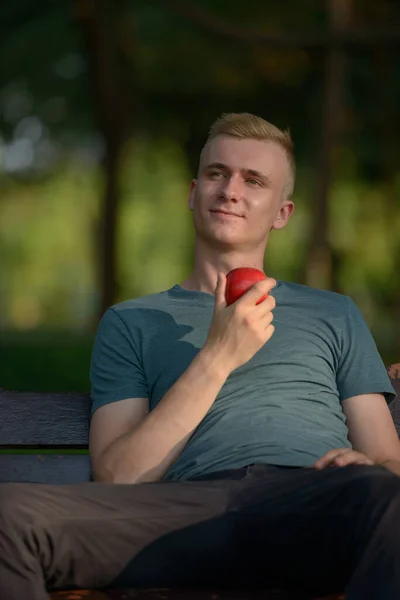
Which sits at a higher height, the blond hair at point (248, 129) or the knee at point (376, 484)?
the blond hair at point (248, 129)

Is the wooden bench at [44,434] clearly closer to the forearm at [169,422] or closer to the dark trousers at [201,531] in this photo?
the forearm at [169,422]

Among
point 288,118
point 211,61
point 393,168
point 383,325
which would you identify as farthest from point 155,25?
point 383,325

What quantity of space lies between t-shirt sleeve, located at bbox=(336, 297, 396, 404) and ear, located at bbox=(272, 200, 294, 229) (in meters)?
0.48

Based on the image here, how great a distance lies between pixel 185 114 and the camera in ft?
54.9

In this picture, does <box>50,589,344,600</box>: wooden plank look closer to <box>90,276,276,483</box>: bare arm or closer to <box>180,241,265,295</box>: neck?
<box>90,276,276,483</box>: bare arm

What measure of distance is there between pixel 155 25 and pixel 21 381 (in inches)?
262

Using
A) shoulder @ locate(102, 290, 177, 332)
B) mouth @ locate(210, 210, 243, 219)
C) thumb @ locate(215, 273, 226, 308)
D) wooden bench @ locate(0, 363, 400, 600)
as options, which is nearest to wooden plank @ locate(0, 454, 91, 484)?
wooden bench @ locate(0, 363, 400, 600)

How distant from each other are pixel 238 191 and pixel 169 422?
36.8 inches

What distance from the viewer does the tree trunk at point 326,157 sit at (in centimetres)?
1368

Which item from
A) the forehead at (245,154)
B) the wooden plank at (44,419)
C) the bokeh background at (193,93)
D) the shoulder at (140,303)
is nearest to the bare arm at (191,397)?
the shoulder at (140,303)

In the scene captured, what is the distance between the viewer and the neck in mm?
3854

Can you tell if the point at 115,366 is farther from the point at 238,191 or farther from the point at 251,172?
the point at 251,172

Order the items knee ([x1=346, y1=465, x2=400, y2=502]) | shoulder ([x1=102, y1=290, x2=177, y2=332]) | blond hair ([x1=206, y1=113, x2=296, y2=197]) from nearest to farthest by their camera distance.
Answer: knee ([x1=346, y1=465, x2=400, y2=502])
shoulder ([x1=102, y1=290, x2=177, y2=332])
blond hair ([x1=206, y1=113, x2=296, y2=197])

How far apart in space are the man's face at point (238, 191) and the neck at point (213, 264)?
0.11 feet
